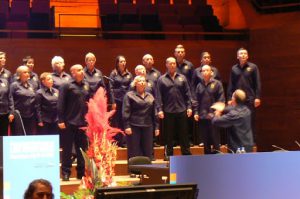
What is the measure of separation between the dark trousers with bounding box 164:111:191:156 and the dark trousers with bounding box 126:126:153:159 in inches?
22.9

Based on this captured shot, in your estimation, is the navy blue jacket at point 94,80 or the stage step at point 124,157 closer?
the stage step at point 124,157

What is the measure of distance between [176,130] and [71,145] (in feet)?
6.10

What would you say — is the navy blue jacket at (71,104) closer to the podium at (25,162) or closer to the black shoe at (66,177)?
the black shoe at (66,177)

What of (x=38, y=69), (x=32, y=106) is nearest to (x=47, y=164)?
(x=32, y=106)

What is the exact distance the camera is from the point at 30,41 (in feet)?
35.8

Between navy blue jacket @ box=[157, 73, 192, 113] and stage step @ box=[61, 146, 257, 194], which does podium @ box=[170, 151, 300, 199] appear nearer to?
stage step @ box=[61, 146, 257, 194]

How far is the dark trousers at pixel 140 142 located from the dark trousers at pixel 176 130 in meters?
0.58

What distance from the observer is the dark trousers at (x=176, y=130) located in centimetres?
865

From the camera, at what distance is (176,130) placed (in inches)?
346

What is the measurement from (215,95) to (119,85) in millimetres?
1483

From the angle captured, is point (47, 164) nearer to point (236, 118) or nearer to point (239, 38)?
point (236, 118)

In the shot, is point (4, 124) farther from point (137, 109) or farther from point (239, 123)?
point (239, 123)

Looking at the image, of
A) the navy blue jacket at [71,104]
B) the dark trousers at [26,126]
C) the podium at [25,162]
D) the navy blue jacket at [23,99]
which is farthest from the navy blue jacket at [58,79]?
the podium at [25,162]

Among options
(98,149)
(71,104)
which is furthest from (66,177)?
(98,149)
